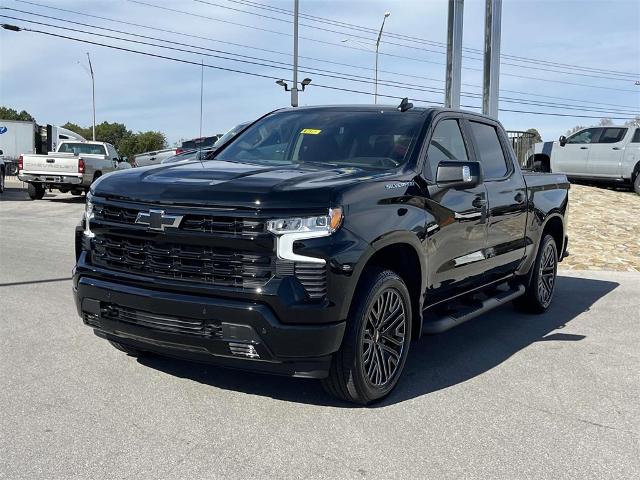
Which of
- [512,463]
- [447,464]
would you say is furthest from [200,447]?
[512,463]

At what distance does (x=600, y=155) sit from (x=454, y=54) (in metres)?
5.39

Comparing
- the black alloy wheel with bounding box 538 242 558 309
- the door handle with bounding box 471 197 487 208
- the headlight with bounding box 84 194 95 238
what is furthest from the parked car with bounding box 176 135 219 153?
the headlight with bounding box 84 194 95 238

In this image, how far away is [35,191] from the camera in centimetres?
2050

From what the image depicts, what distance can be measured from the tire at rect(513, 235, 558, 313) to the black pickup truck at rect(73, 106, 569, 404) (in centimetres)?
187

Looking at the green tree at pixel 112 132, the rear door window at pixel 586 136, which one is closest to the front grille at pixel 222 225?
the rear door window at pixel 586 136

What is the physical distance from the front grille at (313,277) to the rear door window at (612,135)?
59.0ft

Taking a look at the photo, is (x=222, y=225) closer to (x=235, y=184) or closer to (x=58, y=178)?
(x=235, y=184)

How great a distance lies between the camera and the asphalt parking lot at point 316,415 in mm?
3309

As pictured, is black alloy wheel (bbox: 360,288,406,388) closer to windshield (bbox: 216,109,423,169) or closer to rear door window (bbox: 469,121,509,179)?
windshield (bbox: 216,109,423,169)

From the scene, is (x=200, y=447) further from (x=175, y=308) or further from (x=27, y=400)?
(x=27, y=400)

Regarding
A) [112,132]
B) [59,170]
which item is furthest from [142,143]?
[59,170]

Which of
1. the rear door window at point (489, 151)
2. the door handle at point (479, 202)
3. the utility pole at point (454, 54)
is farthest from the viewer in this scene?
the utility pole at point (454, 54)

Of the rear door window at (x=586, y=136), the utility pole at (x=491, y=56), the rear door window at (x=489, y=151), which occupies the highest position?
the utility pole at (x=491, y=56)

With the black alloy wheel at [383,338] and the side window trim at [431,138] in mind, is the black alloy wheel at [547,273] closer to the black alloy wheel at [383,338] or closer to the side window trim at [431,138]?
the side window trim at [431,138]
